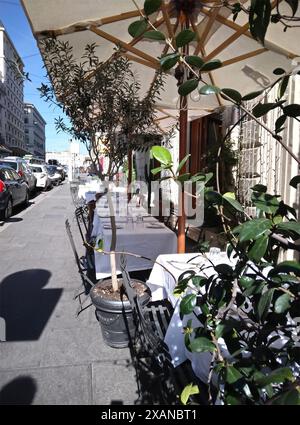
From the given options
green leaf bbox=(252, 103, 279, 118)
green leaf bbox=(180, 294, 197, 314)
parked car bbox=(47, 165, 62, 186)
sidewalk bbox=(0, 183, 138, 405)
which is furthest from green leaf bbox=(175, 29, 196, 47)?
parked car bbox=(47, 165, 62, 186)

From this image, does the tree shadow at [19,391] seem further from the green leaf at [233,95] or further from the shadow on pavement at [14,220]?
the shadow on pavement at [14,220]

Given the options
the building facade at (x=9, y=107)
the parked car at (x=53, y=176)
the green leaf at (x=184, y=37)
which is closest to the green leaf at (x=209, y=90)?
the green leaf at (x=184, y=37)

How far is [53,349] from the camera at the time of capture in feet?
10.1

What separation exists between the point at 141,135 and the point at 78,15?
151 cm

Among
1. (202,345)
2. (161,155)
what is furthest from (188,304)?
(161,155)

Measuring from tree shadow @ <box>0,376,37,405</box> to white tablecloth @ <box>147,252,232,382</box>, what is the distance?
1.10 m

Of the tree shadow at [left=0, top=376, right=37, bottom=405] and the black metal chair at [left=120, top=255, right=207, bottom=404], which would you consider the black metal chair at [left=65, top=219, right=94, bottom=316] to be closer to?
the black metal chair at [left=120, top=255, right=207, bottom=404]

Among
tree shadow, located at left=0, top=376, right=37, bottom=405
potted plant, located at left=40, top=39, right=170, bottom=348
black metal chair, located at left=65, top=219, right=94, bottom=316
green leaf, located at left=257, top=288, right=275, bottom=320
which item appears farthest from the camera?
black metal chair, located at left=65, top=219, right=94, bottom=316

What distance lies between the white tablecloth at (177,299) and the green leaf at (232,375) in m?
1.00

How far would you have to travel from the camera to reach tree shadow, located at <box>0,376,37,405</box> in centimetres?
240

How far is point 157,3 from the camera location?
979 mm
